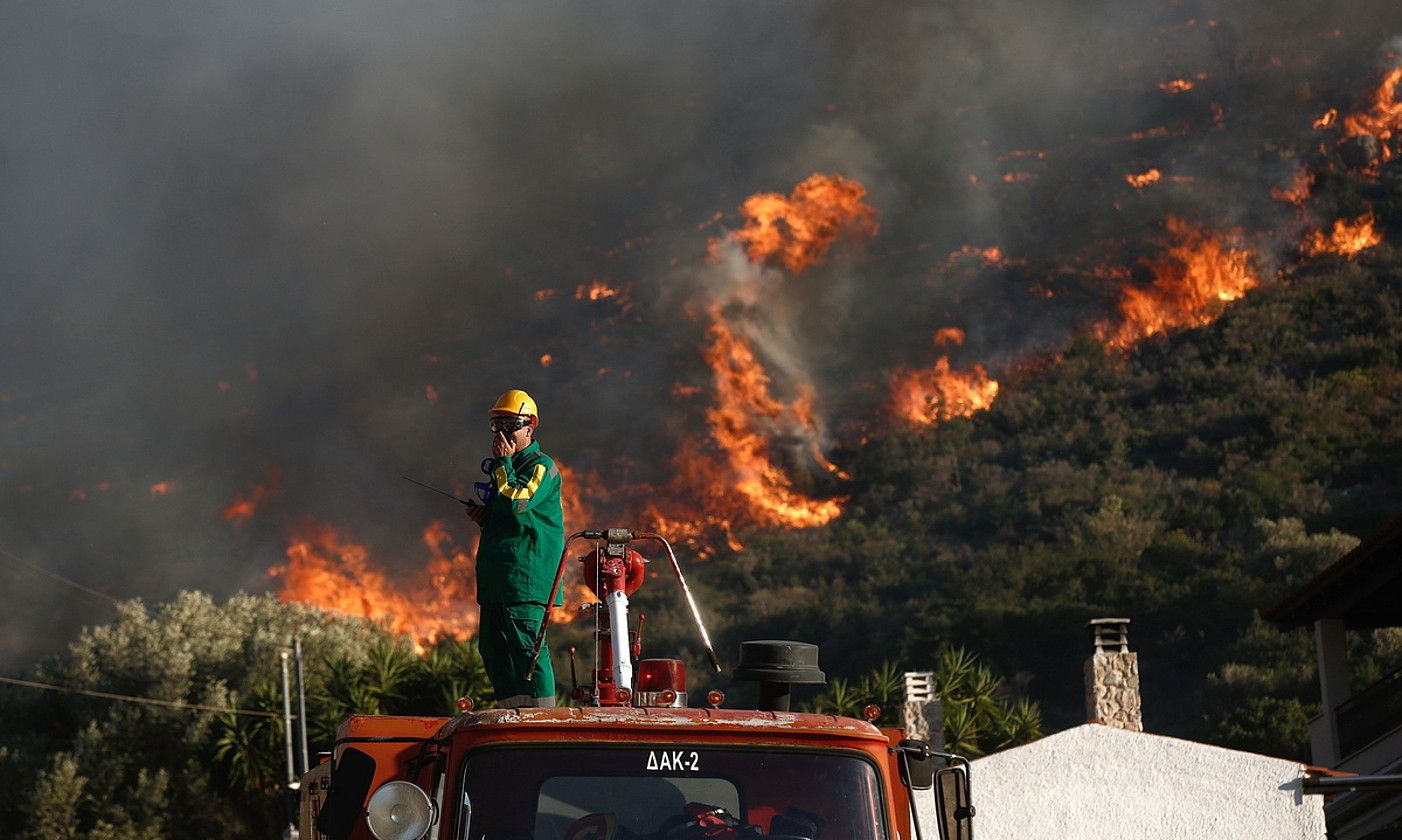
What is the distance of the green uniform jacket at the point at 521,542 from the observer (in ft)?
29.6

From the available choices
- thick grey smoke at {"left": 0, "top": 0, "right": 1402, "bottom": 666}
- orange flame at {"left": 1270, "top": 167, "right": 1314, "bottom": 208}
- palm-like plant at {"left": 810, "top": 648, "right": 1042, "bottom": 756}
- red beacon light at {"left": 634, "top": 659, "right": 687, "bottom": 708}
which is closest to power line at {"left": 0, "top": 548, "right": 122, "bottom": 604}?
thick grey smoke at {"left": 0, "top": 0, "right": 1402, "bottom": 666}

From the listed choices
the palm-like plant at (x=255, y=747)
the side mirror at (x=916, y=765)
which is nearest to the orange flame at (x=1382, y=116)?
the palm-like plant at (x=255, y=747)

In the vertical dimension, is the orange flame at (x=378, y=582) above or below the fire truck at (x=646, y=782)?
above

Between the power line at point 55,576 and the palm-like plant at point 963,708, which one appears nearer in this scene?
the palm-like plant at point 963,708

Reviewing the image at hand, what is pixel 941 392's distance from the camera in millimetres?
98625

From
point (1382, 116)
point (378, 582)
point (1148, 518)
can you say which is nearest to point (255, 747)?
point (1148, 518)

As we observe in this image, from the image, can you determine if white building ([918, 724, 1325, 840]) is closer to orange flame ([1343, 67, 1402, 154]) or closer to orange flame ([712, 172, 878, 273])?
orange flame ([1343, 67, 1402, 154])

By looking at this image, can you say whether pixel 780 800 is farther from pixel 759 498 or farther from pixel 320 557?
pixel 320 557

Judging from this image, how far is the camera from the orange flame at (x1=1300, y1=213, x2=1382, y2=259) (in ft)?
306

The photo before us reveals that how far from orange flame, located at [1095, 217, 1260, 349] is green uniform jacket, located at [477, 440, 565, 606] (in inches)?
3465

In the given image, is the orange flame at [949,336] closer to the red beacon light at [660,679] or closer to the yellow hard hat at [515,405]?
the yellow hard hat at [515,405]

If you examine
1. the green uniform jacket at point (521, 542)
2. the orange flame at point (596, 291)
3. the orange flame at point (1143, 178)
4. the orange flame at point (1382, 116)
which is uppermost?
the orange flame at point (1382, 116)

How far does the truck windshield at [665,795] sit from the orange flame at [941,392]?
292ft

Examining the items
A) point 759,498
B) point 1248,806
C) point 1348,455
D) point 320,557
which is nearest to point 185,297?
point 320,557
